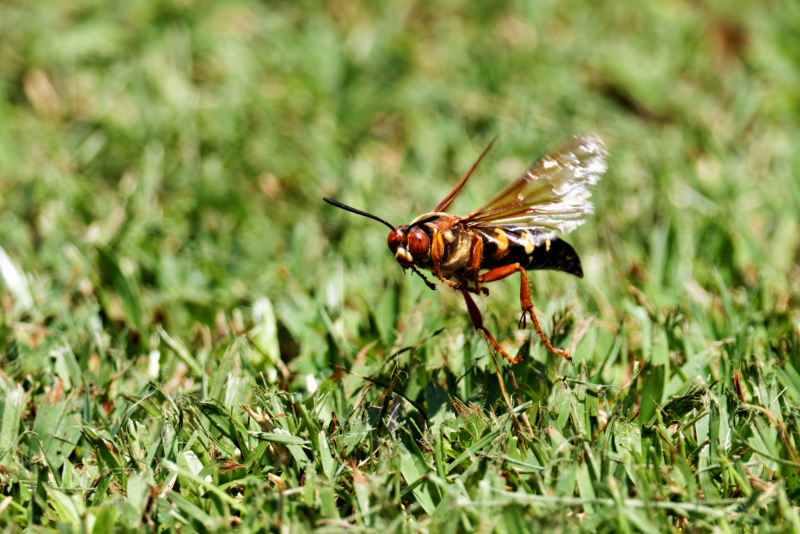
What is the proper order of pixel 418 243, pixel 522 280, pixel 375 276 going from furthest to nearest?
pixel 375 276 < pixel 522 280 < pixel 418 243

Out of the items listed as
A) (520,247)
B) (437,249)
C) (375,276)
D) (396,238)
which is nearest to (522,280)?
(520,247)

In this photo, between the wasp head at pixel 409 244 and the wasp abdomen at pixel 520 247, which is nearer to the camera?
the wasp head at pixel 409 244

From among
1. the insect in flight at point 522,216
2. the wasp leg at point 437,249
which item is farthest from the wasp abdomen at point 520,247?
the wasp leg at point 437,249

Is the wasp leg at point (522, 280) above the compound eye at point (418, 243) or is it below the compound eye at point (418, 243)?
below

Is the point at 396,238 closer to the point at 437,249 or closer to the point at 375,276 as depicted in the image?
the point at 437,249

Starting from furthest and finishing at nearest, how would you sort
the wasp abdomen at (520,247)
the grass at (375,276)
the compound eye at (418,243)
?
the wasp abdomen at (520,247), the compound eye at (418,243), the grass at (375,276)

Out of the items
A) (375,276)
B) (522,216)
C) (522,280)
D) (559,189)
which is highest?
(559,189)

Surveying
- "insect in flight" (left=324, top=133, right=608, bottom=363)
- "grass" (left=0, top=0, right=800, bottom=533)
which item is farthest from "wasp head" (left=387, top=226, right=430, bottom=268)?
"grass" (left=0, top=0, right=800, bottom=533)

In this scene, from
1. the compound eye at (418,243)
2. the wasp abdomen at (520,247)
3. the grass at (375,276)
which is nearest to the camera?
the grass at (375,276)

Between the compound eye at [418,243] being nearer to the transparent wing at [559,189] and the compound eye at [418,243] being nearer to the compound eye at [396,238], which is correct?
the compound eye at [396,238]
